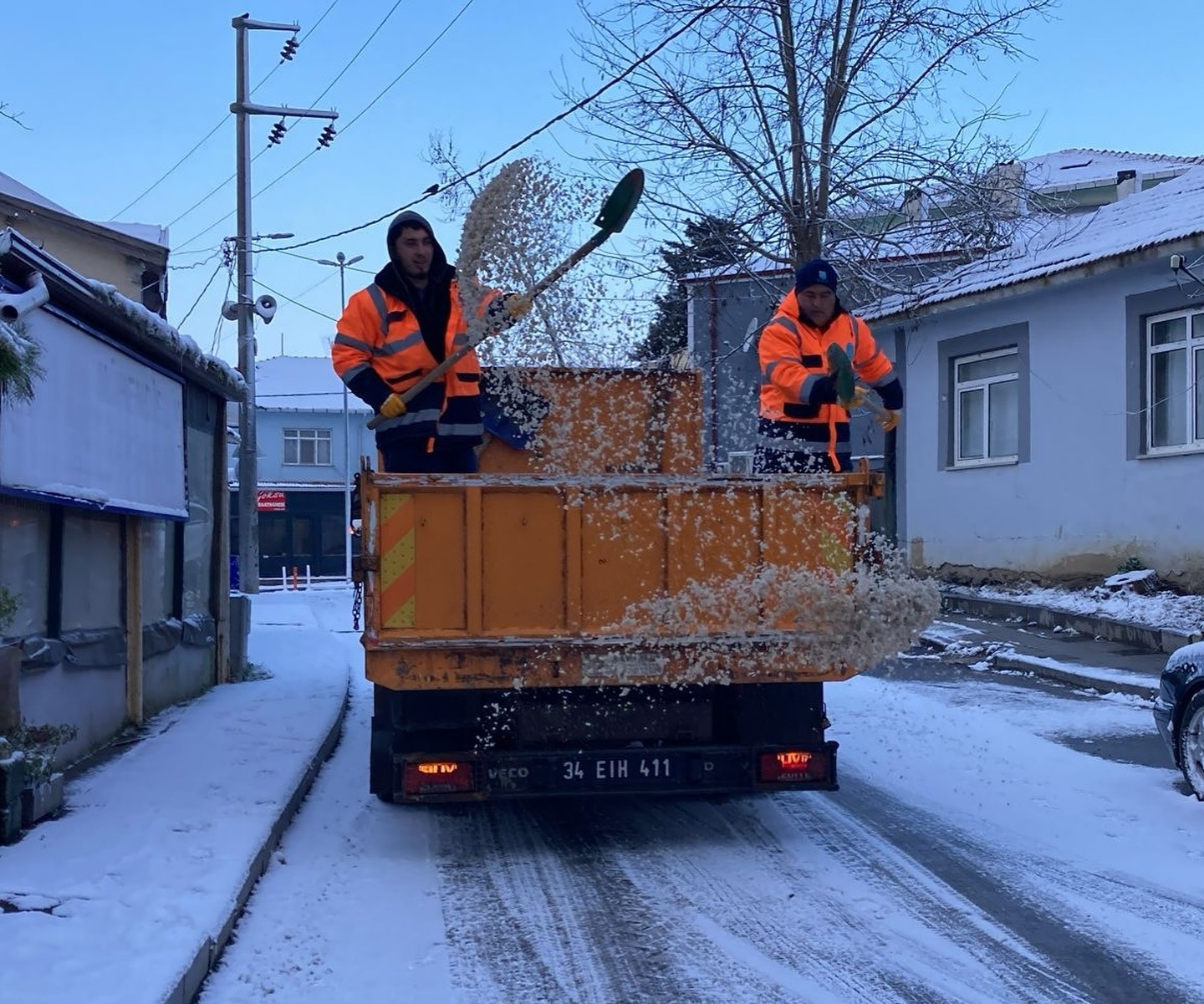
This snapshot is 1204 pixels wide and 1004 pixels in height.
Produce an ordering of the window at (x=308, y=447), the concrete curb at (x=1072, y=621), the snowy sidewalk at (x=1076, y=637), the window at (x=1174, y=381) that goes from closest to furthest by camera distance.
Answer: the snowy sidewalk at (x=1076, y=637) < the concrete curb at (x=1072, y=621) < the window at (x=1174, y=381) < the window at (x=308, y=447)

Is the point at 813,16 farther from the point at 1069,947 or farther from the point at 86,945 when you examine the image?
the point at 86,945

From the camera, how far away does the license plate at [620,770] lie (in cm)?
579

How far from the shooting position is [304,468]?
47531 mm

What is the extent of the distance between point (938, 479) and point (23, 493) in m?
13.6

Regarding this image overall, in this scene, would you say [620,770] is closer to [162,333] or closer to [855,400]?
[855,400]

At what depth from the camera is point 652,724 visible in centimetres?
594

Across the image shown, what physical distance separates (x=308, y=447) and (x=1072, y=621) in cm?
3817

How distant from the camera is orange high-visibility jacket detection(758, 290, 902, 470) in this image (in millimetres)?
6789

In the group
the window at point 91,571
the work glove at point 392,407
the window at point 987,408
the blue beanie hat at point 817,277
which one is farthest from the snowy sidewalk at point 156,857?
the window at point 987,408

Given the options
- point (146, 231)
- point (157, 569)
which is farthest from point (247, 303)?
point (157, 569)

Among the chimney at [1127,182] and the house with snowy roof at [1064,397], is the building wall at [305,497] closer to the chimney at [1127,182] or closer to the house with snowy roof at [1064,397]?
the chimney at [1127,182]

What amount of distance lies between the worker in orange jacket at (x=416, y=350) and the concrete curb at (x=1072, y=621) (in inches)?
210

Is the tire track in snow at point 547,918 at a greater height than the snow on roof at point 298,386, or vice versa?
the snow on roof at point 298,386

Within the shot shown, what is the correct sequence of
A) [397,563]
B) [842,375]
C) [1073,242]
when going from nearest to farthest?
1. [397,563]
2. [842,375]
3. [1073,242]
